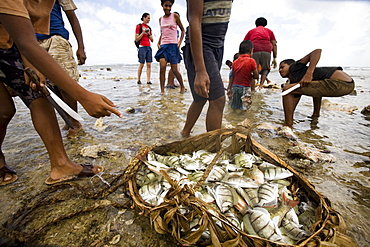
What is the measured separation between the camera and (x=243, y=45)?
5254 mm

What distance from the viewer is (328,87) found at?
3.86 m

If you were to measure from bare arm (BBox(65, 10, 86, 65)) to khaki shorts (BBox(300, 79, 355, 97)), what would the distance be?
4.43m

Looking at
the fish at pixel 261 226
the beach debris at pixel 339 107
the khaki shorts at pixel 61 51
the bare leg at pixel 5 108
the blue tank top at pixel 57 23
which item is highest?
the blue tank top at pixel 57 23

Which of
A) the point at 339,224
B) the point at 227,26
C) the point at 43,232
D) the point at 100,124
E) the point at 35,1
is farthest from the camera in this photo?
the point at 100,124

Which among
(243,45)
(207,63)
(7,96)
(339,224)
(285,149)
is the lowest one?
(285,149)

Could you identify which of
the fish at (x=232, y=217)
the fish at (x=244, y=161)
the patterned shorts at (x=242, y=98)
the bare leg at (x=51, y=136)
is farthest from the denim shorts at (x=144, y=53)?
the fish at (x=232, y=217)

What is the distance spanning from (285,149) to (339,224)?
1.76 meters

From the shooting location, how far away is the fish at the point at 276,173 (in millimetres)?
1676

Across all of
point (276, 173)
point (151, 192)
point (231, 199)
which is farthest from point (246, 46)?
point (151, 192)

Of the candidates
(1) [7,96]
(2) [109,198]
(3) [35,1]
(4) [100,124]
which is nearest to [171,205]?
(2) [109,198]

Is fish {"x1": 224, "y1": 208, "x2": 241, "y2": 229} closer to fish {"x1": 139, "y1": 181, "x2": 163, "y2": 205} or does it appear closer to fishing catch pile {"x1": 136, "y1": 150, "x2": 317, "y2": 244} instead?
fishing catch pile {"x1": 136, "y1": 150, "x2": 317, "y2": 244}

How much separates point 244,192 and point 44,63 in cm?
178

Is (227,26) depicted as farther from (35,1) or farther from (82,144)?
(82,144)

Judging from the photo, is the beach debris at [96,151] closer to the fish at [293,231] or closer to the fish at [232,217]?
the fish at [232,217]
